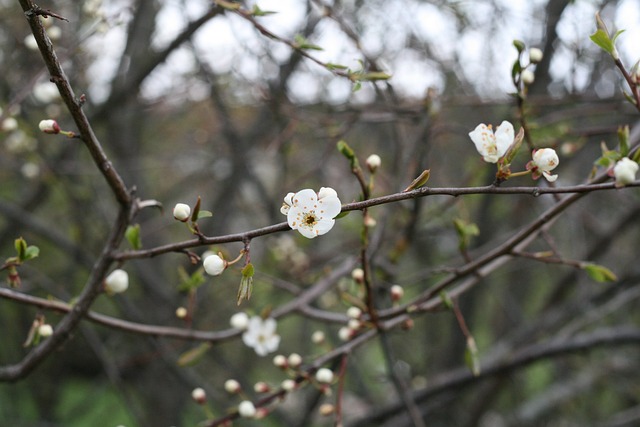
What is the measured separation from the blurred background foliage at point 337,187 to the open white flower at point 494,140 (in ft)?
3.43

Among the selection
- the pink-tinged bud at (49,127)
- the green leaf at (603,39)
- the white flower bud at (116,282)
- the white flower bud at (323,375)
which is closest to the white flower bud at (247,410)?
the white flower bud at (323,375)

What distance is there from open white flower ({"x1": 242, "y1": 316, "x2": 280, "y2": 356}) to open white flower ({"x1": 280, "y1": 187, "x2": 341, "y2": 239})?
966mm

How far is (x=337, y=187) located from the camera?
496cm

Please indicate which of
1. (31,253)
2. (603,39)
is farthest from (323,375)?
(603,39)

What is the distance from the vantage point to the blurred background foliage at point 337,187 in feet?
9.64

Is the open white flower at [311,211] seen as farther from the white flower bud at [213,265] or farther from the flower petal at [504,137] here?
the flower petal at [504,137]

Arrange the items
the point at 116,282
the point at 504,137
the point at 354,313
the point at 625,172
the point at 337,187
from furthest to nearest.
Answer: the point at 337,187 → the point at 354,313 → the point at 116,282 → the point at 504,137 → the point at 625,172

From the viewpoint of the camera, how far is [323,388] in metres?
1.76

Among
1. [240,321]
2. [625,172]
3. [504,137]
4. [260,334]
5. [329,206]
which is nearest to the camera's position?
[625,172]

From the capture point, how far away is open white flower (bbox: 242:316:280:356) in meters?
2.04

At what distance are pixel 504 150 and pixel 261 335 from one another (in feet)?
3.81

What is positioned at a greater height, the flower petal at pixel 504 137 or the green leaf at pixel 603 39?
the green leaf at pixel 603 39

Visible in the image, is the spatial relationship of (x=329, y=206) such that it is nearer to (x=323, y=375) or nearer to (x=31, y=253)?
(x=31, y=253)

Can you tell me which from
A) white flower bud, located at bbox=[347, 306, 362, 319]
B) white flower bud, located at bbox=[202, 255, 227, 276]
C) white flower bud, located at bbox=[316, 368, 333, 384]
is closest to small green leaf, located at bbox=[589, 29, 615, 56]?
white flower bud, located at bbox=[202, 255, 227, 276]
